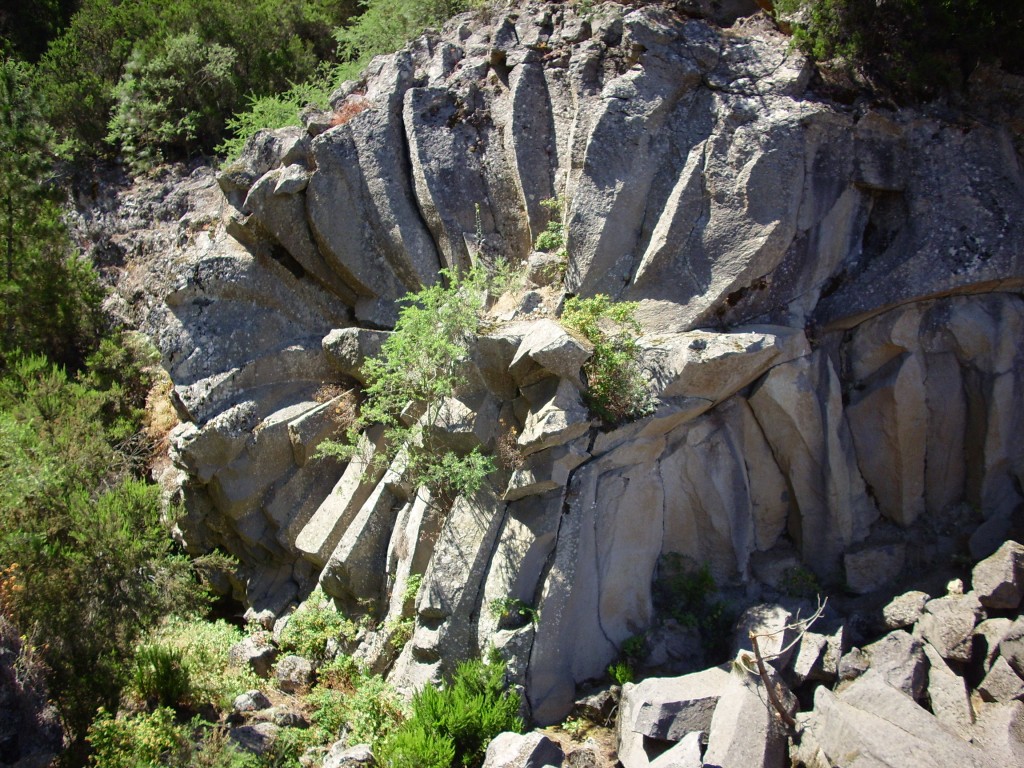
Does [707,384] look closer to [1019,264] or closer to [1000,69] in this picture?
[1019,264]

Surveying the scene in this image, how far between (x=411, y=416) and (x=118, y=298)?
728 centimetres

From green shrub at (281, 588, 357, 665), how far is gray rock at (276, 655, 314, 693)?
17 centimetres

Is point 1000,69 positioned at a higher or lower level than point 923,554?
higher

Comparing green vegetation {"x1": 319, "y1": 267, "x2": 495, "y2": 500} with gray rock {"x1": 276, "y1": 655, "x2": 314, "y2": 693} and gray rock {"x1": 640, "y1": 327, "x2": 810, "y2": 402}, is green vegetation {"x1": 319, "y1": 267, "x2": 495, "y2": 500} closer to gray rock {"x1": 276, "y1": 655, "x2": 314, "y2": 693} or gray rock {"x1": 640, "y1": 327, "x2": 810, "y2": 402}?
gray rock {"x1": 640, "y1": 327, "x2": 810, "y2": 402}

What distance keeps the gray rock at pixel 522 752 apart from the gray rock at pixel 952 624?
3798 mm

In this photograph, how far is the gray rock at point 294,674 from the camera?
9062 mm

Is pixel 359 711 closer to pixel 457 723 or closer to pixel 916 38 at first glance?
pixel 457 723

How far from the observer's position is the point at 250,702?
8555 millimetres

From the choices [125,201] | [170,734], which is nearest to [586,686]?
[170,734]

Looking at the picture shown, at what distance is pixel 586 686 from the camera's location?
8.33m

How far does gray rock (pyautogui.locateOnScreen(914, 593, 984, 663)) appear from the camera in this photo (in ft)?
24.9

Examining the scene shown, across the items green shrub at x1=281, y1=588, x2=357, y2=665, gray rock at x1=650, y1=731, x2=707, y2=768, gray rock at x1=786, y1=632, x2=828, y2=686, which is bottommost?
gray rock at x1=786, y1=632, x2=828, y2=686

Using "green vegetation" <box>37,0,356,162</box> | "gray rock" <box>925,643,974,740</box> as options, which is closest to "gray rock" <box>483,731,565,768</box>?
"gray rock" <box>925,643,974,740</box>

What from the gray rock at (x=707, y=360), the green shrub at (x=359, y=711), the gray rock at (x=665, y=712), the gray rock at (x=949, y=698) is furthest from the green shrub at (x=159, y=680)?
the gray rock at (x=949, y=698)
